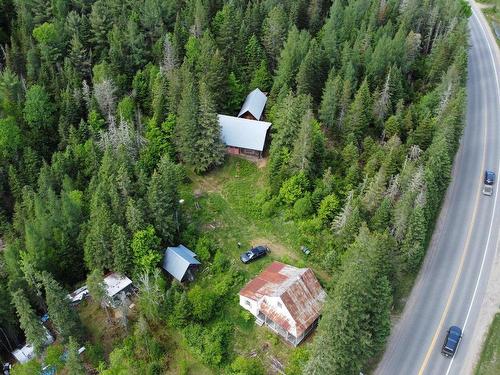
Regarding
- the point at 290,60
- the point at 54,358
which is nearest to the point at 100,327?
the point at 54,358

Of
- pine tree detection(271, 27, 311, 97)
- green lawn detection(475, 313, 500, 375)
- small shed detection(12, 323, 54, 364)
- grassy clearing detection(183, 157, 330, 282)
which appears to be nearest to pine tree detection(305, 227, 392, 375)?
green lawn detection(475, 313, 500, 375)

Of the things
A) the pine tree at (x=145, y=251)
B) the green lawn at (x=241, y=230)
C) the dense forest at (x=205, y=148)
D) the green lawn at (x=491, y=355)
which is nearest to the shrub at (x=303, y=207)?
the dense forest at (x=205, y=148)

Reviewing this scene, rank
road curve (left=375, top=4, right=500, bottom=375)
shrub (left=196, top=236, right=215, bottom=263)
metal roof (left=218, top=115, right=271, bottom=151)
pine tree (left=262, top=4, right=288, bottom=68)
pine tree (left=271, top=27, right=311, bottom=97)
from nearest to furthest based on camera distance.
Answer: road curve (left=375, top=4, right=500, bottom=375), shrub (left=196, top=236, right=215, bottom=263), metal roof (left=218, top=115, right=271, bottom=151), pine tree (left=271, top=27, right=311, bottom=97), pine tree (left=262, top=4, right=288, bottom=68)

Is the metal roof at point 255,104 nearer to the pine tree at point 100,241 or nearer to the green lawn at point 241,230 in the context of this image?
the green lawn at point 241,230

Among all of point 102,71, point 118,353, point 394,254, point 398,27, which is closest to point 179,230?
point 118,353

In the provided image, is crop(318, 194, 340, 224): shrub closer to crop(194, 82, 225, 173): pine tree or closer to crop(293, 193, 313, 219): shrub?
crop(293, 193, 313, 219): shrub

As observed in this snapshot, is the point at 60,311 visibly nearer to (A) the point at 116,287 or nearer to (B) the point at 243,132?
(A) the point at 116,287
